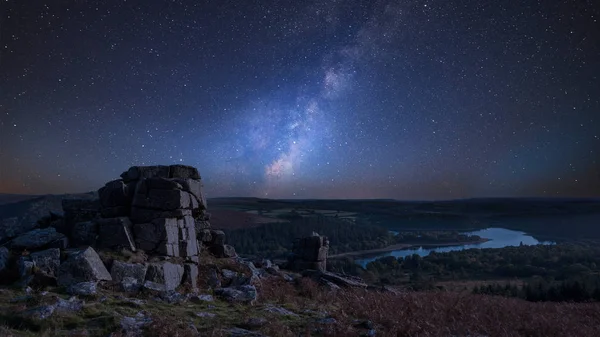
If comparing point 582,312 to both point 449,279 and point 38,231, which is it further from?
point 449,279

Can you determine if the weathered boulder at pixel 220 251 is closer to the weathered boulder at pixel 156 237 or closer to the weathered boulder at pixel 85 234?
the weathered boulder at pixel 156 237

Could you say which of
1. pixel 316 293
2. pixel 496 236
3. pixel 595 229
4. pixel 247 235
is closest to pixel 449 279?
pixel 247 235

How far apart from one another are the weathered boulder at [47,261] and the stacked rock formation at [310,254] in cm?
1761

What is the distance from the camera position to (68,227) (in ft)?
60.4

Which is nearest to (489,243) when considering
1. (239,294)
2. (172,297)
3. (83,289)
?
(239,294)

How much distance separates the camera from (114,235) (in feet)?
55.2

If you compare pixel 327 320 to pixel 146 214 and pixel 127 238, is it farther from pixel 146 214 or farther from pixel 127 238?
pixel 146 214

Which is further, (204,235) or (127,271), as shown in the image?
(204,235)

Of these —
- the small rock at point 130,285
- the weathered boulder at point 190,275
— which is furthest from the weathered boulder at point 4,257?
the weathered boulder at point 190,275

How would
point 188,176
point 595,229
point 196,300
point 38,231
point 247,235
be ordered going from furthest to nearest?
1. point 595,229
2. point 247,235
3. point 188,176
4. point 38,231
5. point 196,300

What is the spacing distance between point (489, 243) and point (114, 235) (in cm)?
14531

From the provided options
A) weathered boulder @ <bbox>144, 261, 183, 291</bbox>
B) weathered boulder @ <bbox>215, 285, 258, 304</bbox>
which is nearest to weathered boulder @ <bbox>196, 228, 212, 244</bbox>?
weathered boulder @ <bbox>144, 261, 183, 291</bbox>

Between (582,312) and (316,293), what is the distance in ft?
41.9

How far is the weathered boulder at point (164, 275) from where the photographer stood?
14.9 meters
